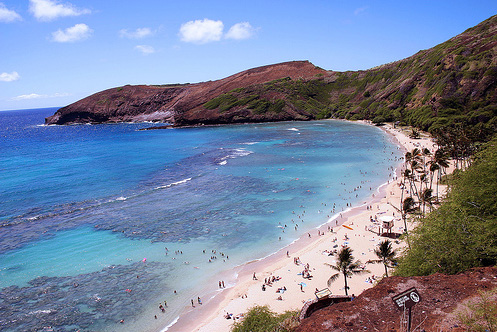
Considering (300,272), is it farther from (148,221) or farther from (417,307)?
(148,221)

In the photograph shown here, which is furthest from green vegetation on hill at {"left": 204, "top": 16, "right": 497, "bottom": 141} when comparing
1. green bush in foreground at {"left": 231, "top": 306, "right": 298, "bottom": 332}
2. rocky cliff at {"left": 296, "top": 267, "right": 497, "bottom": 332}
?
green bush in foreground at {"left": 231, "top": 306, "right": 298, "bottom": 332}

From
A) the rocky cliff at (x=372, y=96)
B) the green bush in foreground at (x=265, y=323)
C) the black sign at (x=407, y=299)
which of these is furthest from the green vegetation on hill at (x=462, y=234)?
the rocky cliff at (x=372, y=96)

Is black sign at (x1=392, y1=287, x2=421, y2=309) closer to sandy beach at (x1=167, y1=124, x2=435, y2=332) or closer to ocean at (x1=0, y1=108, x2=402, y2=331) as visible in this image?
sandy beach at (x1=167, y1=124, x2=435, y2=332)

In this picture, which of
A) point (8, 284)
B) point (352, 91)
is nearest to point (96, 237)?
point (8, 284)

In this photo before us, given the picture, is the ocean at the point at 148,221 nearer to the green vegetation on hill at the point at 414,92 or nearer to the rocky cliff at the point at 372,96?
the green vegetation on hill at the point at 414,92

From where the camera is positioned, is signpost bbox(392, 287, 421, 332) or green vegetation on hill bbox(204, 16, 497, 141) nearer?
signpost bbox(392, 287, 421, 332)
